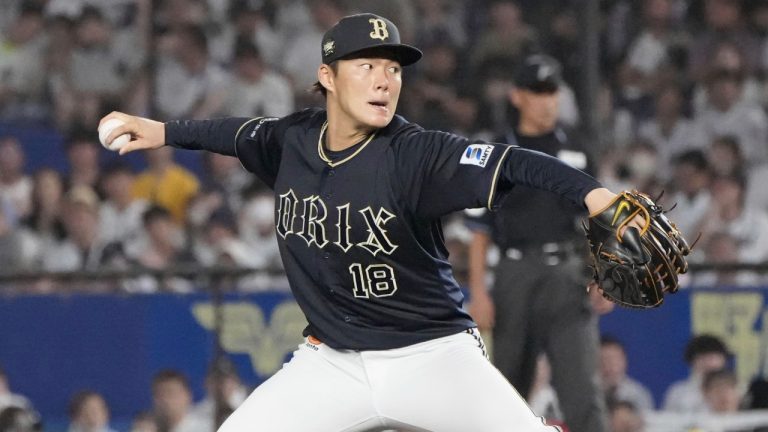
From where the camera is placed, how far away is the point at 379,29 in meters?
4.35

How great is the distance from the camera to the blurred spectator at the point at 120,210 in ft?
A: 29.7

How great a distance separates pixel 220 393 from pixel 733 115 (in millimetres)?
5155

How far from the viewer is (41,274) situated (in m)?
7.33

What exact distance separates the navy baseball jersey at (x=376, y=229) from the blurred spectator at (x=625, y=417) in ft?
10.4

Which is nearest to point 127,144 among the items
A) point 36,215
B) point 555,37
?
point 36,215

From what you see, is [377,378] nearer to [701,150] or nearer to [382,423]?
[382,423]

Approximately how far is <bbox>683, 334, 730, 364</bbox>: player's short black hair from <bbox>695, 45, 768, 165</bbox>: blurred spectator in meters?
3.21

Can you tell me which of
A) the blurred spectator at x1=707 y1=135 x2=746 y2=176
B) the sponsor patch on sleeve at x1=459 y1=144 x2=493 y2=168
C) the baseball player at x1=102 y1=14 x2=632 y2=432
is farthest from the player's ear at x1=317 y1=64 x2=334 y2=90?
the blurred spectator at x1=707 y1=135 x2=746 y2=176

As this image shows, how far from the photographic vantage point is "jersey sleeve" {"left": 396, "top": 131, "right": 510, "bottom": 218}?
4043mm

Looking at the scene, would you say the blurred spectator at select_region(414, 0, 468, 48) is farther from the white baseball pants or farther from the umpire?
the white baseball pants

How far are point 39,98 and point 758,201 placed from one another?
543 centimetres

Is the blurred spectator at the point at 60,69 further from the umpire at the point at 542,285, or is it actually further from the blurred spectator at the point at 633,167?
the umpire at the point at 542,285

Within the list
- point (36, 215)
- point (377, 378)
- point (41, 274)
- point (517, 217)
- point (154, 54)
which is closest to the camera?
point (377, 378)

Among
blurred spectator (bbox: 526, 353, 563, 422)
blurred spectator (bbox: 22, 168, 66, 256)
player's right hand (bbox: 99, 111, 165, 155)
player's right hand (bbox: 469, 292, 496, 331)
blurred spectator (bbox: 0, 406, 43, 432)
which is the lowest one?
blurred spectator (bbox: 526, 353, 563, 422)
